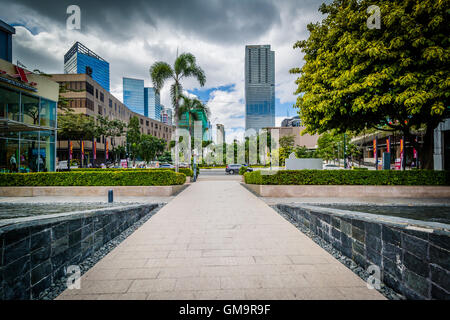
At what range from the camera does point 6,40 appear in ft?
71.2

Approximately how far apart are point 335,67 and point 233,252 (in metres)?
10.1

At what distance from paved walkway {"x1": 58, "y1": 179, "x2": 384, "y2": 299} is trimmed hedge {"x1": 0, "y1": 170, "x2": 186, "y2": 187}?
5786 millimetres

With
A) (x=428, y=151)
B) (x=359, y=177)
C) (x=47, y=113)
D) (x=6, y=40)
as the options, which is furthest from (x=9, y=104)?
(x=428, y=151)

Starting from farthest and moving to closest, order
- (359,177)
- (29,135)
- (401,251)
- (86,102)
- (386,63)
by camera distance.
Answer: (86,102)
(29,135)
(359,177)
(386,63)
(401,251)

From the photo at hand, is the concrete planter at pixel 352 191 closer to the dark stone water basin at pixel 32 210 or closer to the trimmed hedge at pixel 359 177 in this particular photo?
the trimmed hedge at pixel 359 177

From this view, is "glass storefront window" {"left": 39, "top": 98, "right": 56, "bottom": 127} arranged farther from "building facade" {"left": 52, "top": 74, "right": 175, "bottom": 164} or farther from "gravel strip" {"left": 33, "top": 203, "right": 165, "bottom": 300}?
"gravel strip" {"left": 33, "top": 203, "right": 165, "bottom": 300}

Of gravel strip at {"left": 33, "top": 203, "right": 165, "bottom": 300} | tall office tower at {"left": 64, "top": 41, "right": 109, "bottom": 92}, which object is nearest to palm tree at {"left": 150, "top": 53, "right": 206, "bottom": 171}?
gravel strip at {"left": 33, "top": 203, "right": 165, "bottom": 300}

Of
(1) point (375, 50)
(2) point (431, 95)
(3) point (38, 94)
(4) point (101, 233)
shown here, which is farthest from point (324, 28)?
(3) point (38, 94)

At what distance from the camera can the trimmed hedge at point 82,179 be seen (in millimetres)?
10680

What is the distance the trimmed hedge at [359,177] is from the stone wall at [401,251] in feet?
20.9

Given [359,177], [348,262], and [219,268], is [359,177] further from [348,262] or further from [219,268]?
[219,268]

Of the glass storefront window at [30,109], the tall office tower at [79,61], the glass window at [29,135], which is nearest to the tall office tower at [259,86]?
the tall office tower at [79,61]

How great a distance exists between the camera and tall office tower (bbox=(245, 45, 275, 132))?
132125 millimetres

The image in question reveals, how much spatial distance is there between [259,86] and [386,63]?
15541 cm
